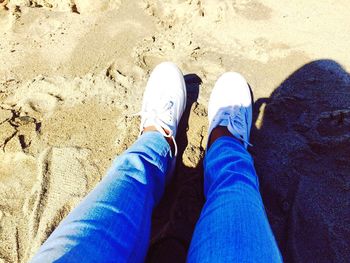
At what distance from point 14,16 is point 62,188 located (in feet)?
4.20

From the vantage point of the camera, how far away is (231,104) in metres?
1.74

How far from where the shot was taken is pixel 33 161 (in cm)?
154

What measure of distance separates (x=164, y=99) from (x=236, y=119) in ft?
1.24

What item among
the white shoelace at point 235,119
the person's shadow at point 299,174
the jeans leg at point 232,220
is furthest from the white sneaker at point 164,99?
the jeans leg at point 232,220

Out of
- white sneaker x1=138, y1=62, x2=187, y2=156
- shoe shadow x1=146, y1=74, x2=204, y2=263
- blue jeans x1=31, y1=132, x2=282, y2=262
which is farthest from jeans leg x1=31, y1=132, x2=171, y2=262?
white sneaker x1=138, y1=62, x2=187, y2=156

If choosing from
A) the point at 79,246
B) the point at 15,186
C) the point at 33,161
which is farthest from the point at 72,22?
the point at 79,246

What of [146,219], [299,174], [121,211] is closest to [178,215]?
[146,219]

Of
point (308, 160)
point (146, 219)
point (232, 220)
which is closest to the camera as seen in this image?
point (232, 220)

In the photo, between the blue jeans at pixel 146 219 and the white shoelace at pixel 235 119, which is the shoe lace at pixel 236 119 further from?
the blue jeans at pixel 146 219

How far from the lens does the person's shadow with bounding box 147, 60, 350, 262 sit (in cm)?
129

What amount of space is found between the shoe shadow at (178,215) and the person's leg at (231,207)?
6.6 inches

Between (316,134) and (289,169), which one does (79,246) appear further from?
(316,134)

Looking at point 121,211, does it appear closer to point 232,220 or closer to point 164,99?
point 232,220

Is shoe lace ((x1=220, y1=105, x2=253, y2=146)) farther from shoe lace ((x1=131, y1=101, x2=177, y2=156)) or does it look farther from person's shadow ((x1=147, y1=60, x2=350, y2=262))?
shoe lace ((x1=131, y1=101, x2=177, y2=156))
